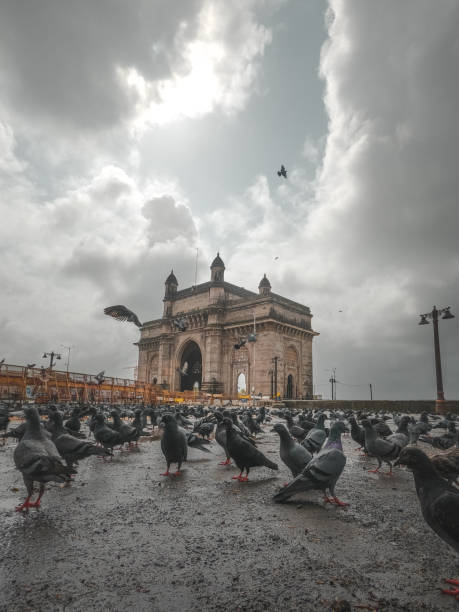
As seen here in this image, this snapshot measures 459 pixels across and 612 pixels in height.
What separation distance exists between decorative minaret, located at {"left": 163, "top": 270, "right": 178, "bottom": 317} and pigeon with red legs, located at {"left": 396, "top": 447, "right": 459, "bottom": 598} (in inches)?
2146

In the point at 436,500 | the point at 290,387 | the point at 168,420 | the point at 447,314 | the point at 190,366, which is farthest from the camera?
the point at 190,366

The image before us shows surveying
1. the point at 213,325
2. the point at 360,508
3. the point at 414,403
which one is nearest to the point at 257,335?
the point at 213,325

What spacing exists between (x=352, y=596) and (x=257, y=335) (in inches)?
1612

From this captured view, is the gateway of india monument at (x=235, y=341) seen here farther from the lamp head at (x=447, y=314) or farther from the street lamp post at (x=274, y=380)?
the lamp head at (x=447, y=314)

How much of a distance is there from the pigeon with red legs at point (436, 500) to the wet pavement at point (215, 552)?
0.34m

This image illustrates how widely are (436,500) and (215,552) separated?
184 centimetres

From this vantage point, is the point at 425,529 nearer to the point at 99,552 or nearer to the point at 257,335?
the point at 99,552

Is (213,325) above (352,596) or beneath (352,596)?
above

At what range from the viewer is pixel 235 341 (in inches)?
1827

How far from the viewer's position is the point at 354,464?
7207 millimetres

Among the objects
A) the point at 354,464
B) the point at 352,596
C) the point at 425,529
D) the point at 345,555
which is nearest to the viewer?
the point at 352,596

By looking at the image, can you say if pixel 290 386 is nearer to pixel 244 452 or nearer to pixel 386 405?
pixel 386 405

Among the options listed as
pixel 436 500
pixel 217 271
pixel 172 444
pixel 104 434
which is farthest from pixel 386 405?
pixel 217 271

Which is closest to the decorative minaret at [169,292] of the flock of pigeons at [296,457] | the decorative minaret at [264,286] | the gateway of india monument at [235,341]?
the gateway of india monument at [235,341]
